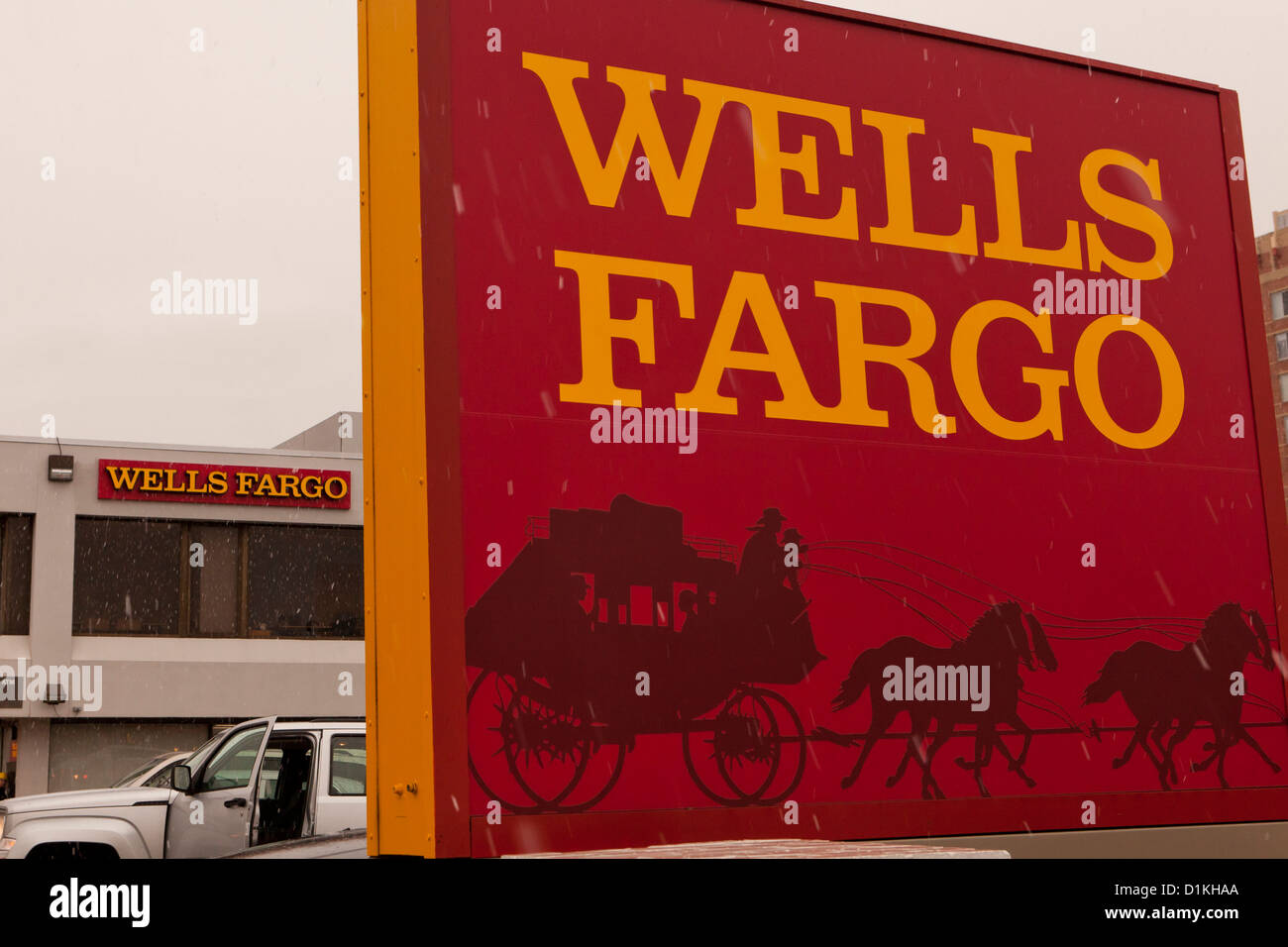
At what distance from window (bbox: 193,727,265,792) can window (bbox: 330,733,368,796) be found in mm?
855

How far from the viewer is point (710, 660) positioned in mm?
4539

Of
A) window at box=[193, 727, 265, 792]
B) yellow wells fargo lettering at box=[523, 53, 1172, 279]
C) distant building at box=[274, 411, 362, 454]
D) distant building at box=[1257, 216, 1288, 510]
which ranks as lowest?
window at box=[193, 727, 265, 792]

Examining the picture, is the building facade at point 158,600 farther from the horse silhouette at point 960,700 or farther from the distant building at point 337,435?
the horse silhouette at point 960,700

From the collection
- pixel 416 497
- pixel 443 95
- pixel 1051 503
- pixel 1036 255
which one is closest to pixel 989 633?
pixel 1051 503

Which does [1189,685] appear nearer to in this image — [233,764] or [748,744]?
[748,744]

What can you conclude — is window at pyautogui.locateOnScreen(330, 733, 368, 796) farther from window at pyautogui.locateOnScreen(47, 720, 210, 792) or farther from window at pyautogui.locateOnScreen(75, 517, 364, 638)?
window at pyautogui.locateOnScreen(75, 517, 364, 638)

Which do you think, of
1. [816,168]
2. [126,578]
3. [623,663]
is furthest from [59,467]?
[623,663]

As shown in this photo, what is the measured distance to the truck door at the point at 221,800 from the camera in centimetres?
960

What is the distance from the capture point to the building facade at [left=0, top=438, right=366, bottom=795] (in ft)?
85.3

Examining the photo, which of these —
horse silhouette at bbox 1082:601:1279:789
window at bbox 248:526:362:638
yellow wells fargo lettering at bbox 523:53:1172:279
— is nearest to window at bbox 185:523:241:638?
window at bbox 248:526:362:638

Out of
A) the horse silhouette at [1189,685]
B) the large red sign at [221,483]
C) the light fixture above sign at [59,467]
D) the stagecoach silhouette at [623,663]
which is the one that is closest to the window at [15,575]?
the light fixture above sign at [59,467]

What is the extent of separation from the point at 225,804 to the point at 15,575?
19061 mm

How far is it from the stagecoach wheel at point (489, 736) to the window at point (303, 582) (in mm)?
24692

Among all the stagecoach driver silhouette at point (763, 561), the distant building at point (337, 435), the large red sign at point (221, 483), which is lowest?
the stagecoach driver silhouette at point (763, 561)
